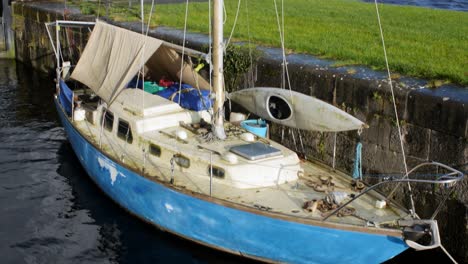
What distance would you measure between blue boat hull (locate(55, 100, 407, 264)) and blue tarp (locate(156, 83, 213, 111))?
8.77 feet

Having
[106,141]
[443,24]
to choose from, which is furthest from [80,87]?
[443,24]

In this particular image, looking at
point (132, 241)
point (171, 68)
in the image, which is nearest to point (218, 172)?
point (132, 241)

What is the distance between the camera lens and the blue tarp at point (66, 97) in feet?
66.1

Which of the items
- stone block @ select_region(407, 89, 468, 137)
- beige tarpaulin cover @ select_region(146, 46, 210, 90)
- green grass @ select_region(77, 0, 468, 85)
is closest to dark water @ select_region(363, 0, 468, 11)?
green grass @ select_region(77, 0, 468, 85)

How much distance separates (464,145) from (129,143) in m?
8.44

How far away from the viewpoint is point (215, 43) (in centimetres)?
1524

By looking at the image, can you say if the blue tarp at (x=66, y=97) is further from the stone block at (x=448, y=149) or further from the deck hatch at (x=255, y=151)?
the stone block at (x=448, y=149)

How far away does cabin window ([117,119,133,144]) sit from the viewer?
16531 millimetres

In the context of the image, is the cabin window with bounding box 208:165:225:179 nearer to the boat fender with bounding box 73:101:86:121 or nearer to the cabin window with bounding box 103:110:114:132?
the cabin window with bounding box 103:110:114:132

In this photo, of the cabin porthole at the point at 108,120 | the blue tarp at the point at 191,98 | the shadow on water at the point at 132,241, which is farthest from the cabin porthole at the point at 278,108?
the cabin porthole at the point at 108,120

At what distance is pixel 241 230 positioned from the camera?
1373 cm

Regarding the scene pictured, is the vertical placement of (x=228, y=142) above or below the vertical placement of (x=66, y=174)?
above

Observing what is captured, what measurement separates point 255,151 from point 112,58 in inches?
218

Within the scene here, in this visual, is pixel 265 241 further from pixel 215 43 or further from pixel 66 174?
pixel 66 174
